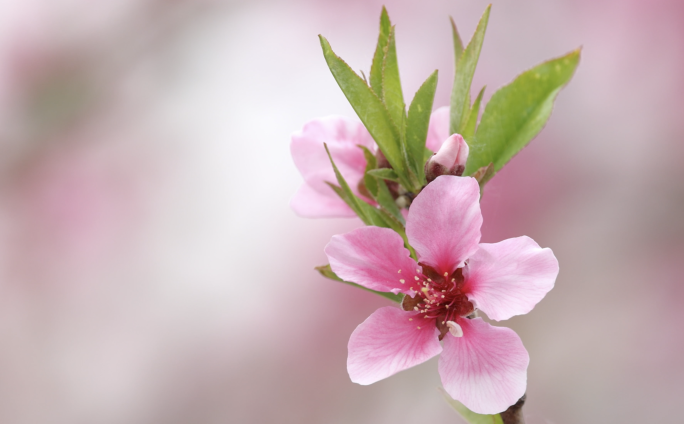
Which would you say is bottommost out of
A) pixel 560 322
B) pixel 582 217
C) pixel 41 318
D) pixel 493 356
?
pixel 560 322

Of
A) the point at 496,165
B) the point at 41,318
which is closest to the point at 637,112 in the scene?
the point at 496,165

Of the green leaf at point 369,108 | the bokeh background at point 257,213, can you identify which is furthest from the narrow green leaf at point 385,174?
the bokeh background at point 257,213

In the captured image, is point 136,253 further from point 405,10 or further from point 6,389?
point 405,10

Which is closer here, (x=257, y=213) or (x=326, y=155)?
(x=326, y=155)

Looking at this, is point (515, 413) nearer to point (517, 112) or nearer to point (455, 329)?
point (455, 329)

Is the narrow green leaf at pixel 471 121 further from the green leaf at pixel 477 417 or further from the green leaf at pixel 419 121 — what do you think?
the green leaf at pixel 477 417

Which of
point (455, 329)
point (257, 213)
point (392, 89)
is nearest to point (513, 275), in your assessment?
point (455, 329)

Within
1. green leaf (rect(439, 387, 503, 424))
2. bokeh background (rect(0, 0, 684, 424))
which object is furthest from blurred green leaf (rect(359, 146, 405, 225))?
bokeh background (rect(0, 0, 684, 424))

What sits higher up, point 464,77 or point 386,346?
point 464,77
